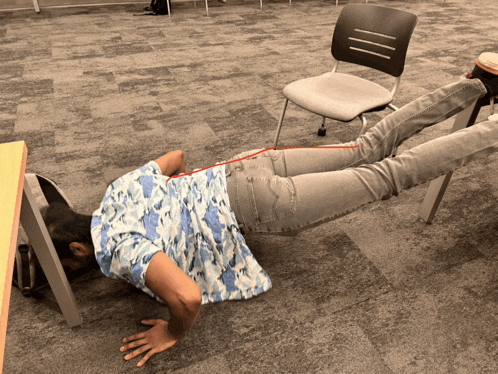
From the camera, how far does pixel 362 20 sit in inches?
76.0

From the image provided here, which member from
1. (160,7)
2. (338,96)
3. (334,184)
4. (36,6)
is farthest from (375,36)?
(36,6)

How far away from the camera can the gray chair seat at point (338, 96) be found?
1.71 m

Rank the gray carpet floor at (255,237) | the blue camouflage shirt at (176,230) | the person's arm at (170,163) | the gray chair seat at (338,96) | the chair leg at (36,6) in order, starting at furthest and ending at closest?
the chair leg at (36,6) < the gray chair seat at (338,96) < the person's arm at (170,163) < the gray carpet floor at (255,237) < the blue camouflage shirt at (176,230)

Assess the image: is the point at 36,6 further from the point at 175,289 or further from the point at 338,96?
the point at 175,289

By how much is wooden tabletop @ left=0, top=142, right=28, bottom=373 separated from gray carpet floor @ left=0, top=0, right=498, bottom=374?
62 centimetres

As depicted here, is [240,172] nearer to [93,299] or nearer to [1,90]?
[93,299]

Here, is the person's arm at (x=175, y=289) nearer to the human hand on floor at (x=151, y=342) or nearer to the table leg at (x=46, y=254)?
the human hand on floor at (x=151, y=342)

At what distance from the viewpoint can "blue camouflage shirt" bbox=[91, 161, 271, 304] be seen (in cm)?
109

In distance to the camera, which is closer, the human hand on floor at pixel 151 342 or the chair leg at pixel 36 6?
the human hand on floor at pixel 151 342

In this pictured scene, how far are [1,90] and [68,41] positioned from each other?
1294mm

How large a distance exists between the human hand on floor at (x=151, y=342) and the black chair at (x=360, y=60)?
3.66ft

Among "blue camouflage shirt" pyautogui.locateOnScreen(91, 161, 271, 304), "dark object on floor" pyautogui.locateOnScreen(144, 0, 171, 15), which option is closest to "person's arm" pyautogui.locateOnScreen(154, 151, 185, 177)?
"blue camouflage shirt" pyautogui.locateOnScreen(91, 161, 271, 304)

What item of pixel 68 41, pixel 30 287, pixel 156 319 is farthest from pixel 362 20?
pixel 68 41

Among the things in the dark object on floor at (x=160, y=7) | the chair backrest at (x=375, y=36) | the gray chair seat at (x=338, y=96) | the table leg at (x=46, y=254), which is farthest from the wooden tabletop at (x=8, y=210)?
the dark object on floor at (x=160, y=7)
